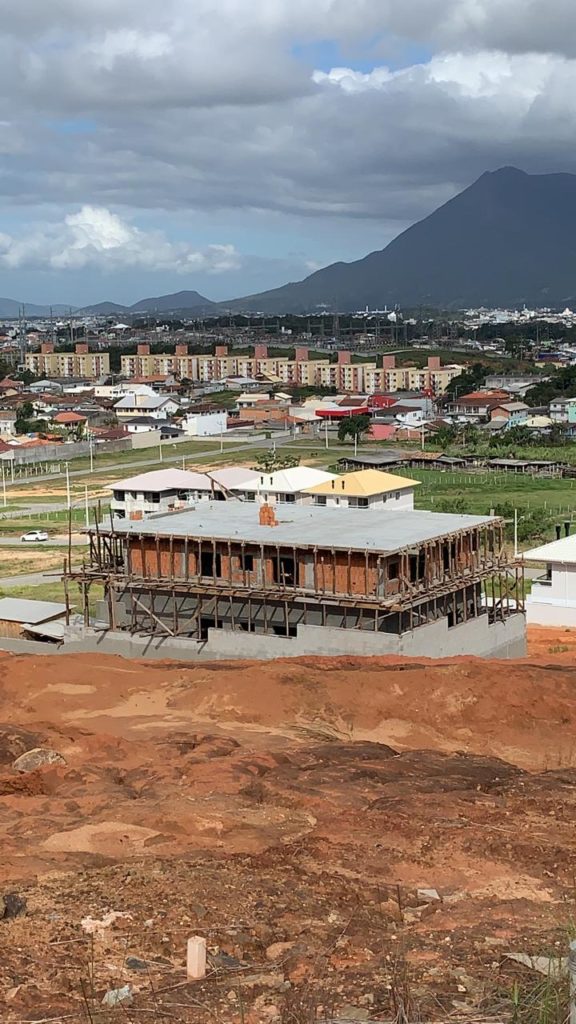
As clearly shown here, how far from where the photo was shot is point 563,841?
1546 centimetres

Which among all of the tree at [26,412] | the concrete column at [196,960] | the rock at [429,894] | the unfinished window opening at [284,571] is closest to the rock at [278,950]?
the concrete column at [196,960]

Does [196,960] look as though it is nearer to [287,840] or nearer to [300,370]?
[287,840]

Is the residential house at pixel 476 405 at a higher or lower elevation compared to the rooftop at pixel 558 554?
higher

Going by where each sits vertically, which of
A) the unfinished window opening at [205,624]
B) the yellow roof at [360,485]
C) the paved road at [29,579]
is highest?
the yellow roof at [360,485]

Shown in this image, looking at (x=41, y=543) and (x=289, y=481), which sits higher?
(x=289, y=481)

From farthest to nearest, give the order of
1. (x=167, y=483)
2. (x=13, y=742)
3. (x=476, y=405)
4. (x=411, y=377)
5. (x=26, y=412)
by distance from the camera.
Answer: (x=411, y=377)
(x=476, y=405)
(x=26, y=412)
(x=167, y=483)
(x=13, y=742)

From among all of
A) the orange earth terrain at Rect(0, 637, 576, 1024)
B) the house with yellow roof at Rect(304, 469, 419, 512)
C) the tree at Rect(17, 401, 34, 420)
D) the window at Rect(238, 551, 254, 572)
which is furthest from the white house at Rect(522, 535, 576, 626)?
the tree at Rect(17, 401, 34, 420)

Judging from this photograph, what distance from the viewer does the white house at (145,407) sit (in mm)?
130750

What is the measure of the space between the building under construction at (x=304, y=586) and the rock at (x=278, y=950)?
59.4ft

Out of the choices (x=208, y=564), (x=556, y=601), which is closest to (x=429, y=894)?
(x=208, y=564)

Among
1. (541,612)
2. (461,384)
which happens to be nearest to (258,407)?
(461,384)

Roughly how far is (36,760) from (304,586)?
1313cm

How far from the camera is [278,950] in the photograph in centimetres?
1179

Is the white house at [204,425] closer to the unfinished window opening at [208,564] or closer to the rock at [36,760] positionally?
the unfinished window opening at [208,564]
